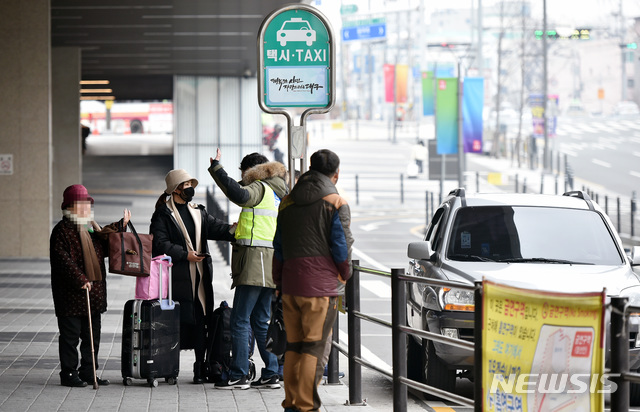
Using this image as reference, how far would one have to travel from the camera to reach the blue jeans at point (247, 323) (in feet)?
26.5

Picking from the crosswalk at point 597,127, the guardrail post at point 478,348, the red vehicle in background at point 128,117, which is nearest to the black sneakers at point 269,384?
the guardrail post at point 478,348

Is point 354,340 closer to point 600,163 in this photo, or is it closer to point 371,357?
point 371,357

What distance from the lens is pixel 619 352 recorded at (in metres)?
5.04

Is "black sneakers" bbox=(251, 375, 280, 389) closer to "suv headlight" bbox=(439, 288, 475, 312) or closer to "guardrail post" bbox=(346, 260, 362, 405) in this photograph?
"guardrail post" bbox=(346, 260, 362, 405)

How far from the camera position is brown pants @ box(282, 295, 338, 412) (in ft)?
22.1

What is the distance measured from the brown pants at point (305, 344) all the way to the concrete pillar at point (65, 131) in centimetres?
2582

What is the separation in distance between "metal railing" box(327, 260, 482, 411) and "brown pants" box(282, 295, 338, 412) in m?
0.43

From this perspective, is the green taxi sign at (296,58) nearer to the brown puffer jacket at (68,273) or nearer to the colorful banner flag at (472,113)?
the brown puffer jacket at (68,273)

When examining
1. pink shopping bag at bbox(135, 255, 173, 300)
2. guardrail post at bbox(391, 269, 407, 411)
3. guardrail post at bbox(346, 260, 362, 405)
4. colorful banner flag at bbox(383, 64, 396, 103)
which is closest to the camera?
guardrail post at bbox(391, 269, 407, 411)

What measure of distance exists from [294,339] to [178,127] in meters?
38.9

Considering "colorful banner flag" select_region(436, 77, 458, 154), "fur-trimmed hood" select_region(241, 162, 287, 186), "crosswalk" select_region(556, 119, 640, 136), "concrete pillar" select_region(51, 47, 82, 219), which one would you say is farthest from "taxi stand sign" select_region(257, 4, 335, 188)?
"crosswalk" select_region(556, 119, 640, 136)

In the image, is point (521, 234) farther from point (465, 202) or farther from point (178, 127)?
point (178, 127)

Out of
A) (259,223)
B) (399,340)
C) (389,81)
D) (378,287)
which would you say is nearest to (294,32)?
(259,223)

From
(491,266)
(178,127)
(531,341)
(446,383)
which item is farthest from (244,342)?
(178,127)
